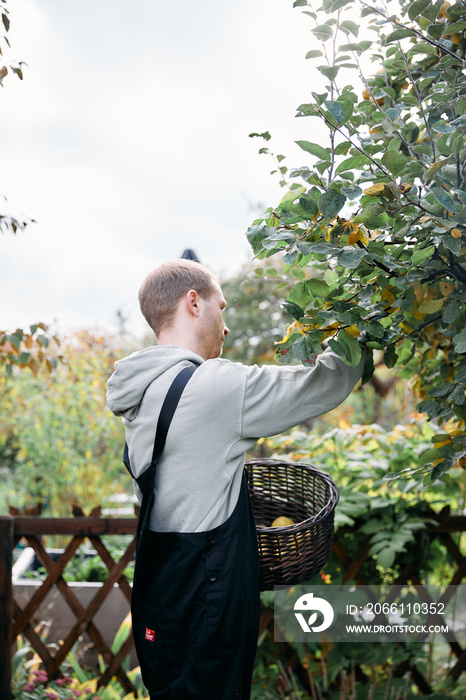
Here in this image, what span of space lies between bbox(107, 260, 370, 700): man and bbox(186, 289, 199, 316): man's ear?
0.15 m

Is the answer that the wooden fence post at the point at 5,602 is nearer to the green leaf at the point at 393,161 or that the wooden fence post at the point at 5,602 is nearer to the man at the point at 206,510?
the man at the point at 206,510

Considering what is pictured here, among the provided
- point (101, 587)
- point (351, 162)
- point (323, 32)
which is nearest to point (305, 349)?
point (351, 162)

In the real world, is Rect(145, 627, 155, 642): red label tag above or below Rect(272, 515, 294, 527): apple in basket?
below

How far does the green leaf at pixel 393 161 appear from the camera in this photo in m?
0.91

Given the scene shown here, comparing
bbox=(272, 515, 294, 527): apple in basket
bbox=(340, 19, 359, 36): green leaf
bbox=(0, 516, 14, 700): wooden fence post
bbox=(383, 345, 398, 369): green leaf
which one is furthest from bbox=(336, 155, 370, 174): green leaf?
bbox=(0, 516, 14, 700): wooden fence post

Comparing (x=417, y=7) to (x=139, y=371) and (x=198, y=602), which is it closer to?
(x=139, y=371)

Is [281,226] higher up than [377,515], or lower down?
higher up

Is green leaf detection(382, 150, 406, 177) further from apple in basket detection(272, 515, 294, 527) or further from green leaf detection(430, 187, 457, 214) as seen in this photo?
apple in basket detection(272, 515, 294, 527)

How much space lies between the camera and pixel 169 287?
4.40 feet

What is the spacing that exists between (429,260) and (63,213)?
9.26 metres

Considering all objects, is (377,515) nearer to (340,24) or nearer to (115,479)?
(340,24)

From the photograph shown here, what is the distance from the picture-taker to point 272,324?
5.70m

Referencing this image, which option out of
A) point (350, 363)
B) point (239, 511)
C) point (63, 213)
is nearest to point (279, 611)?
point (239, 511)

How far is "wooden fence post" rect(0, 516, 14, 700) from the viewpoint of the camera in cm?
219
